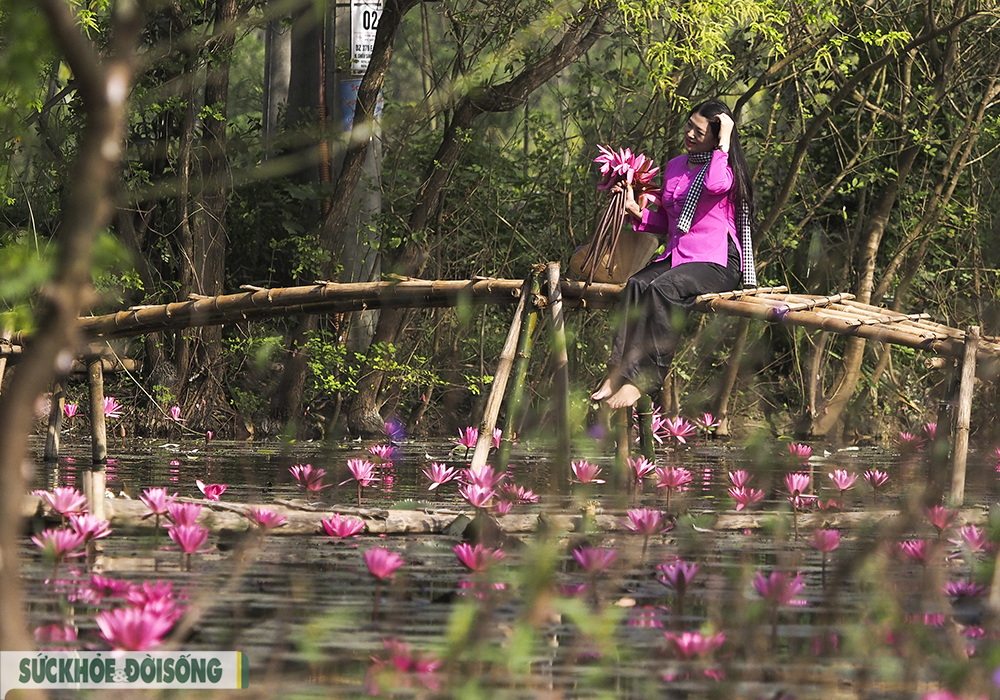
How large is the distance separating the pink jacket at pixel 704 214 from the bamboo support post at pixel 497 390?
78 cm

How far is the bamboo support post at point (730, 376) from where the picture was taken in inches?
335

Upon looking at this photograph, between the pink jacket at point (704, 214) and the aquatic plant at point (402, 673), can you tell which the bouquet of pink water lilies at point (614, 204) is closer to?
the pink jacket at point (704, 214)

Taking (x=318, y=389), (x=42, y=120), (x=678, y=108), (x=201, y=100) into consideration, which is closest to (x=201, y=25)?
(x=201, y=100)

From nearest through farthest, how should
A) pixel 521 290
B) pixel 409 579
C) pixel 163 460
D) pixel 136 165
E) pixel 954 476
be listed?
pixel 409 579 → pixel 954 476 → pixel 521 290 → pixel 163 460 → pixel 136 165

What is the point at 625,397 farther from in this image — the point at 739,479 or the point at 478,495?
the point at 478,495

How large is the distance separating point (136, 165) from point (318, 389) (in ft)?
6.48

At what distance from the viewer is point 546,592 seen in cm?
178

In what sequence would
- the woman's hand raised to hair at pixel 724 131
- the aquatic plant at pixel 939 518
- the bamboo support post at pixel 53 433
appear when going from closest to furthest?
the aquatic plant at pixel 939 518 → the woman's hand raised to hair at pixel 724 131 → the bamboo support post at pixel 53 433

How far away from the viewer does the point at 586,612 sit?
81.7 inches

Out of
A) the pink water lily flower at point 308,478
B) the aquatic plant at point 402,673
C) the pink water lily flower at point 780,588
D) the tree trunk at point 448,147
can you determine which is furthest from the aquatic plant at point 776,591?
the tree trunk at point 448,147

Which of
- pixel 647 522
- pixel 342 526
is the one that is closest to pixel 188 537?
pixel 342 526

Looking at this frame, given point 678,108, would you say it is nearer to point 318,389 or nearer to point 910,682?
point 318,389

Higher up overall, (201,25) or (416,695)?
(201,25)

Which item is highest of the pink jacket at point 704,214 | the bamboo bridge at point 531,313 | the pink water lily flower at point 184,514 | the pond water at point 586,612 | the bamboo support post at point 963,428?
the pink jacket at point 704,214
